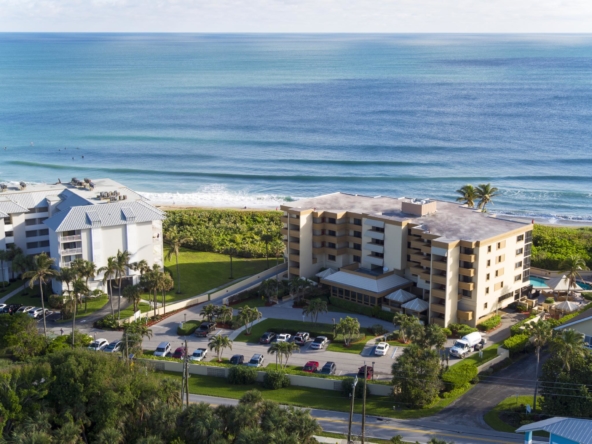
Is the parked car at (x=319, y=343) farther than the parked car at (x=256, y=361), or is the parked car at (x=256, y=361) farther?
the parked car at (x=319, y=343)

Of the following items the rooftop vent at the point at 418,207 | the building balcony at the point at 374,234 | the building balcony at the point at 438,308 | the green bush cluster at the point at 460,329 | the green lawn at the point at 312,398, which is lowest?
the green lawn at the point at 312,398

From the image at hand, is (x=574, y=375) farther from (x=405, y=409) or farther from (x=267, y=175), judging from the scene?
(x=267, y=175)

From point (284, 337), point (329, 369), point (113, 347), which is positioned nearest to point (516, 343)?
point (329, 369)

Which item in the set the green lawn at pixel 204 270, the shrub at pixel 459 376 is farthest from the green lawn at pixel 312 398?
the green lawn at pixel 204 270

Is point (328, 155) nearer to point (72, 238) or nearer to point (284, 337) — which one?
point (72, 238)

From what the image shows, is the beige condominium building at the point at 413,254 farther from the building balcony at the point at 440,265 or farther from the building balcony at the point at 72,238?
the building balcony at the point at 72,238

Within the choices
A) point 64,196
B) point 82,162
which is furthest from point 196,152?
point 64,196
